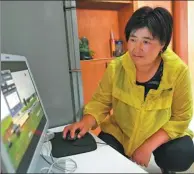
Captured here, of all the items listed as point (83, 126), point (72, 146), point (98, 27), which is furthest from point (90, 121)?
point (98, 27)

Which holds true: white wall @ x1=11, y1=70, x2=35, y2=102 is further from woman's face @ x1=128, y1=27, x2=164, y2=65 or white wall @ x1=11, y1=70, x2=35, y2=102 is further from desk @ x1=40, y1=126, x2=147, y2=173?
woman's face @ x1=128, y1=27, x2=164, y2=65

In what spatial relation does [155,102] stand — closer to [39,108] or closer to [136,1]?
[39,108]

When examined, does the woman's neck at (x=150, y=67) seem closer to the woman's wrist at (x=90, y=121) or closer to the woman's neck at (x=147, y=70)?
the woman's neck at (x=147, y=70)

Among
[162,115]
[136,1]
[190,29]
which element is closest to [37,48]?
[162,115]

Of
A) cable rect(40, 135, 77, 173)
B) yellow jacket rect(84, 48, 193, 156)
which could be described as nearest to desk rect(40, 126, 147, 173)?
cable rect(40, 135, 77, 173)

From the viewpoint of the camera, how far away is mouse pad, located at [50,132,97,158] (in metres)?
0.89

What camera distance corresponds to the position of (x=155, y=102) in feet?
3.51

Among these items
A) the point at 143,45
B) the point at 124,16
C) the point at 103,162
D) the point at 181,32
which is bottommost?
the point at 103,162

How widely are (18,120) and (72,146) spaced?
1.00 ft

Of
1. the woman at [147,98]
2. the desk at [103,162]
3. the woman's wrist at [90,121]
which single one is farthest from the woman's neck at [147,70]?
the desk at [103,162]

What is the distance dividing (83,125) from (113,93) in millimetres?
214

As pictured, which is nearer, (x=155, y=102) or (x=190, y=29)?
(x=155, y=102)

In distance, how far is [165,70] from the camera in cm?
108

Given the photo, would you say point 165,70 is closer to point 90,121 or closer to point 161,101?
point 161,101
